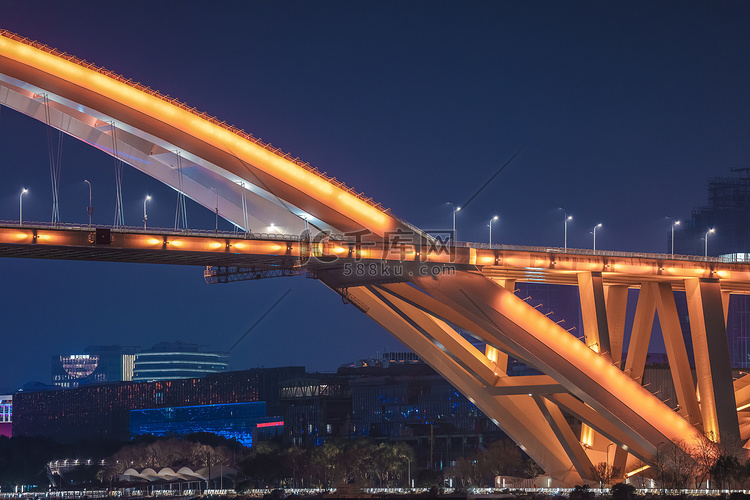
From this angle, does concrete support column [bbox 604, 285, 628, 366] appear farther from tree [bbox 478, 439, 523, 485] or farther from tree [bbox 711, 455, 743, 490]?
tree [bbox 478, 439, 523, 485]

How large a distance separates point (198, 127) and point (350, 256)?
38.0 ft

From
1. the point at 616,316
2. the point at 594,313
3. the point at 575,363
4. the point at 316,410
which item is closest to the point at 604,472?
the point at 616,316

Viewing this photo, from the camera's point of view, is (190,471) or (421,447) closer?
(190,471)

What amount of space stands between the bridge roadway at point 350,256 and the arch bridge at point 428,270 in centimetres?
11

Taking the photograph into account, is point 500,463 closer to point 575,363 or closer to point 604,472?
point 604,472

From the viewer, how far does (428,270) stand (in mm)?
62125

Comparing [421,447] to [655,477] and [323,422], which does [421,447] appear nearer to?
[323,422]

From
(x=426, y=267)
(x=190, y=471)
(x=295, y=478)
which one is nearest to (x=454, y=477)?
(x=295, y=478)

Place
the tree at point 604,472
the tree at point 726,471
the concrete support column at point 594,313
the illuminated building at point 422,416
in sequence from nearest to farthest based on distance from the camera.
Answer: the tree at point 726,471, the concrete support column at point 594,313, the tree at point 604,472, the illuminated building at point 422,416

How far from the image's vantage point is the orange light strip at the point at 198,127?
56.4 metres

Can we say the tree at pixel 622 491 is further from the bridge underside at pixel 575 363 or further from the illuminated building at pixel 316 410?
the illuminated building at pixel 316 410

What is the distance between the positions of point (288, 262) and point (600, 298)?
2203cm

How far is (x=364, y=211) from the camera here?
209 ft

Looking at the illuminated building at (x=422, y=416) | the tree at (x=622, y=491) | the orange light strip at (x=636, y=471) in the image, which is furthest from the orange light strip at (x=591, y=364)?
the illuminated building at (x=422, y=416)
